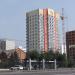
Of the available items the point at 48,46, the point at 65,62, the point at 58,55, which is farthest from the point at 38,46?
the point at 65,62

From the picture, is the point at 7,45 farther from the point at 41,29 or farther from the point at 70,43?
the point at 41,29

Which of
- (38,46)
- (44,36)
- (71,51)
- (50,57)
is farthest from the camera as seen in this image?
(71,51)

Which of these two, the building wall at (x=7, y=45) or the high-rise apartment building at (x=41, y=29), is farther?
the building wall at (x=7, y=45)

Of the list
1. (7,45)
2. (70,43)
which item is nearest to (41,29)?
(70,43)

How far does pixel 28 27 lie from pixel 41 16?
641 cm

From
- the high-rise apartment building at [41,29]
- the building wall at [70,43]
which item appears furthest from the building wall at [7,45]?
the building wall at [70,43]

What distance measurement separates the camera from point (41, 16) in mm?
113688

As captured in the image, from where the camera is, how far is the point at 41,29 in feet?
362

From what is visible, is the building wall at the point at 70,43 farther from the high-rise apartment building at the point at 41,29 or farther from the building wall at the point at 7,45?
the building wall at the point at 7,45

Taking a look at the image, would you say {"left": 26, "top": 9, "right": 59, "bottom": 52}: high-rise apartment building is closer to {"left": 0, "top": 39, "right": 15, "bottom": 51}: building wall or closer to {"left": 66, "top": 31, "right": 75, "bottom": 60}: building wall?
{"left": 66, "top": 31, "right": 75, "bottom": 60}: building wall

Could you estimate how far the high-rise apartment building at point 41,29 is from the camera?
4306 inches

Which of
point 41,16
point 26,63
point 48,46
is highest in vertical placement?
point 41,16

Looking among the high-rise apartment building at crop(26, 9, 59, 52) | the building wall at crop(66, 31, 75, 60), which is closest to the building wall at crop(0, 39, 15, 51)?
the high-rise apartment building at crop(26, 9, 59, 52)

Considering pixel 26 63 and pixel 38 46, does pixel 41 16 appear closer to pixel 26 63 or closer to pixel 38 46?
pixel 38 46
